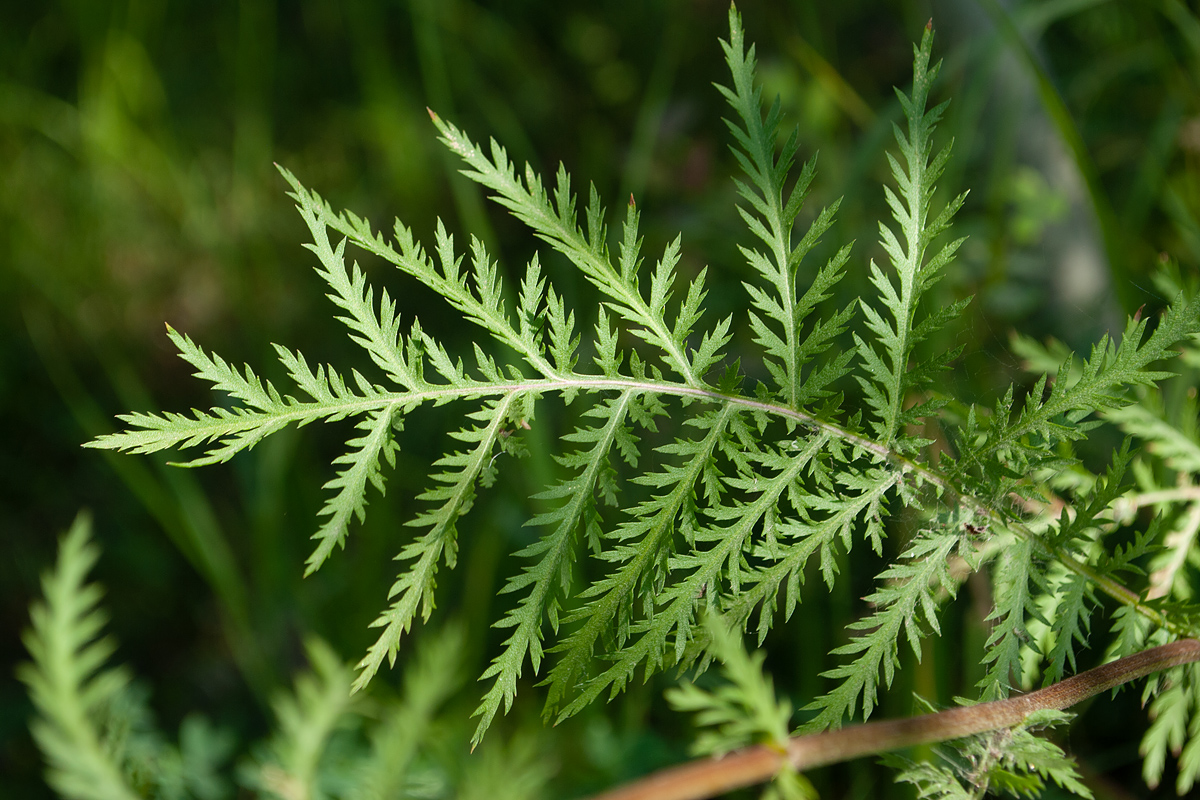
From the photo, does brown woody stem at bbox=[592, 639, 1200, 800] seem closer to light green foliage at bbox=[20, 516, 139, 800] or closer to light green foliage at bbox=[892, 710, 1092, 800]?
light green foliage at bbox=[892, 710, 1092, 800]

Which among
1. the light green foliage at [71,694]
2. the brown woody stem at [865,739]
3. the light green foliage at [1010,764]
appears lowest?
the light green foliage at [1010,764]

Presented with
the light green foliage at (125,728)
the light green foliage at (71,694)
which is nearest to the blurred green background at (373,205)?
the light green foliage at (125,728)

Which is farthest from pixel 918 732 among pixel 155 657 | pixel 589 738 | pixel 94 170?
pixel 94 170

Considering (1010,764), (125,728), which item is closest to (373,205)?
(125,728)

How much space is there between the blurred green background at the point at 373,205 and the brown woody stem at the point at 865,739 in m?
0.72

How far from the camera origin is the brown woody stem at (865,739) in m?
0.56

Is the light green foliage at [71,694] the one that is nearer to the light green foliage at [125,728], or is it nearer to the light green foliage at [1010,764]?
the light green foliage at [125,728]

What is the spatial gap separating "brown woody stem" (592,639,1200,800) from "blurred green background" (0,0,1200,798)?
28.5 inches

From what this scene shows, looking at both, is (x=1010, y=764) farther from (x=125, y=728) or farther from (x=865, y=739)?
(x=125, y=728)

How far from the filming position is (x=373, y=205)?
282cm

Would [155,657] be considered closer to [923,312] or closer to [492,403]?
[492,403]

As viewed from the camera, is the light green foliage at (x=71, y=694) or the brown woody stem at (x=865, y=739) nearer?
the brown woody stem at (x=865, y=739)

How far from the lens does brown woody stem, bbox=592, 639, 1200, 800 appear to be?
1.85ft

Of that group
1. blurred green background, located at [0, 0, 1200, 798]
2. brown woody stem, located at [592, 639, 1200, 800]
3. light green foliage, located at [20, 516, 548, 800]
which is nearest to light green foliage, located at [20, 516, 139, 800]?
light green foliage, located at [20, 516, 548, 800]
